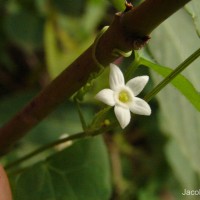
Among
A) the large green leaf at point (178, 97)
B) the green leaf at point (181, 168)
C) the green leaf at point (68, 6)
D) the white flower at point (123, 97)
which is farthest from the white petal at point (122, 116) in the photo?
the green leaf at point (68, 6)

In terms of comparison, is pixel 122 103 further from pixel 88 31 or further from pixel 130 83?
pixel 88 31

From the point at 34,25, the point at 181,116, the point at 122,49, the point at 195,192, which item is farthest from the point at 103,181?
the point at 34,25

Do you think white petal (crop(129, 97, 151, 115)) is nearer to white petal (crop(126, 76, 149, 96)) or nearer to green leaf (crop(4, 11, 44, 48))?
white petal (crop(126, 76, 149, 96))

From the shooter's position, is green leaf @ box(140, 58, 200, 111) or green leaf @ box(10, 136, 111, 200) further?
green leaf @ box(10, 136, 111, 200)

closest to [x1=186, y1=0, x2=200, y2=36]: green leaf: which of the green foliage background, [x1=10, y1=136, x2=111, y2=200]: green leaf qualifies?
the green foliage background

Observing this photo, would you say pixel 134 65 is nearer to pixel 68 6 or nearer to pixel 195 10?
pixel 195 10

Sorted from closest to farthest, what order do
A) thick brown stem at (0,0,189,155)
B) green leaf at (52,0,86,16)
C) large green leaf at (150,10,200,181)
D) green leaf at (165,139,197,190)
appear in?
thick brown stem at (0,0,189,155) < large green leaf at (150,10,200,181) < green leaf at (165,139,197,190) < green leaf at (52,0,86,16)
